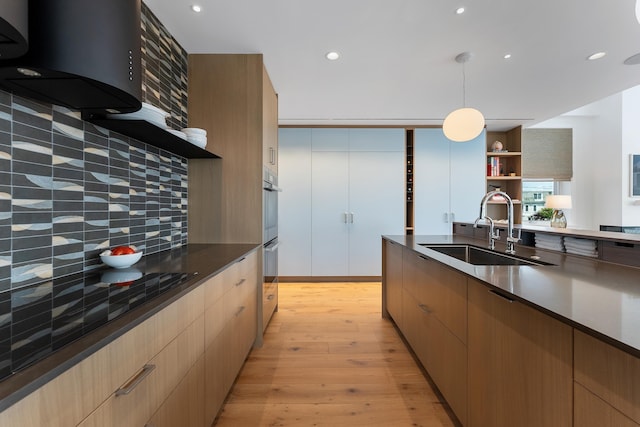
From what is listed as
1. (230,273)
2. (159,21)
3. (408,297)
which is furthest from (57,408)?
(159,21)

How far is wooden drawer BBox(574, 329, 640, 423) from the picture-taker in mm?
605

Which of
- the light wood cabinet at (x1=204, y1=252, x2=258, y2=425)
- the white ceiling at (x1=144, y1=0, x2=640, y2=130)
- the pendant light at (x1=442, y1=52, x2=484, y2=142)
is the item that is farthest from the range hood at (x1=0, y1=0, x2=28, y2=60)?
the pendant light at (x1=442, y1=52, x2=484, y2=142)

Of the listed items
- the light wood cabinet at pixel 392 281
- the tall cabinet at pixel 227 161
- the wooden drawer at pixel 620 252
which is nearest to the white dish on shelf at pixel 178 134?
the tall cabinet at pixel 227 161

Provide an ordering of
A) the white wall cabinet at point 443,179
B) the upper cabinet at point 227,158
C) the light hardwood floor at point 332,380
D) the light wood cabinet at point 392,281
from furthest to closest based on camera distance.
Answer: the white wall cabinet at point 443,179 < the light wood cabinet at point 392,281 < the upper cabinet at point 227,158 < the light hardwood floor at point 332,380

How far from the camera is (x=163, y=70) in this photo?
2.04 meters

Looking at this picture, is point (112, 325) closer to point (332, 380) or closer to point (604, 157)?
point (332, 380)

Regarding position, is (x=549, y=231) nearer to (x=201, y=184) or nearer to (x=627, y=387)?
(x=627, y=387)

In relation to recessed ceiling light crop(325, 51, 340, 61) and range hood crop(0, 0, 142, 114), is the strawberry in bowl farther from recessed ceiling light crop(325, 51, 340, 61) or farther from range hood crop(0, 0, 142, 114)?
recessed ceiling light crop(325, 51, 340, 61)

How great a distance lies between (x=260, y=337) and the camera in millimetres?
2361

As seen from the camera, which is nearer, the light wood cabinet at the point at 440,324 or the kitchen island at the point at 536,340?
the kitchen island at the point at 536,340

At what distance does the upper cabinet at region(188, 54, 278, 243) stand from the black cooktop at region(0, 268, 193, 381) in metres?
1.10

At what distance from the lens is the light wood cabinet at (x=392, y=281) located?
8.20ft

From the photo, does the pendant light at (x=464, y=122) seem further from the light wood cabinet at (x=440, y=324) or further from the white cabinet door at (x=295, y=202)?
the white cabinet door at (x=295, y=202)

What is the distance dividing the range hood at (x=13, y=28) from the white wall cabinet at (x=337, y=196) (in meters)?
3.60
